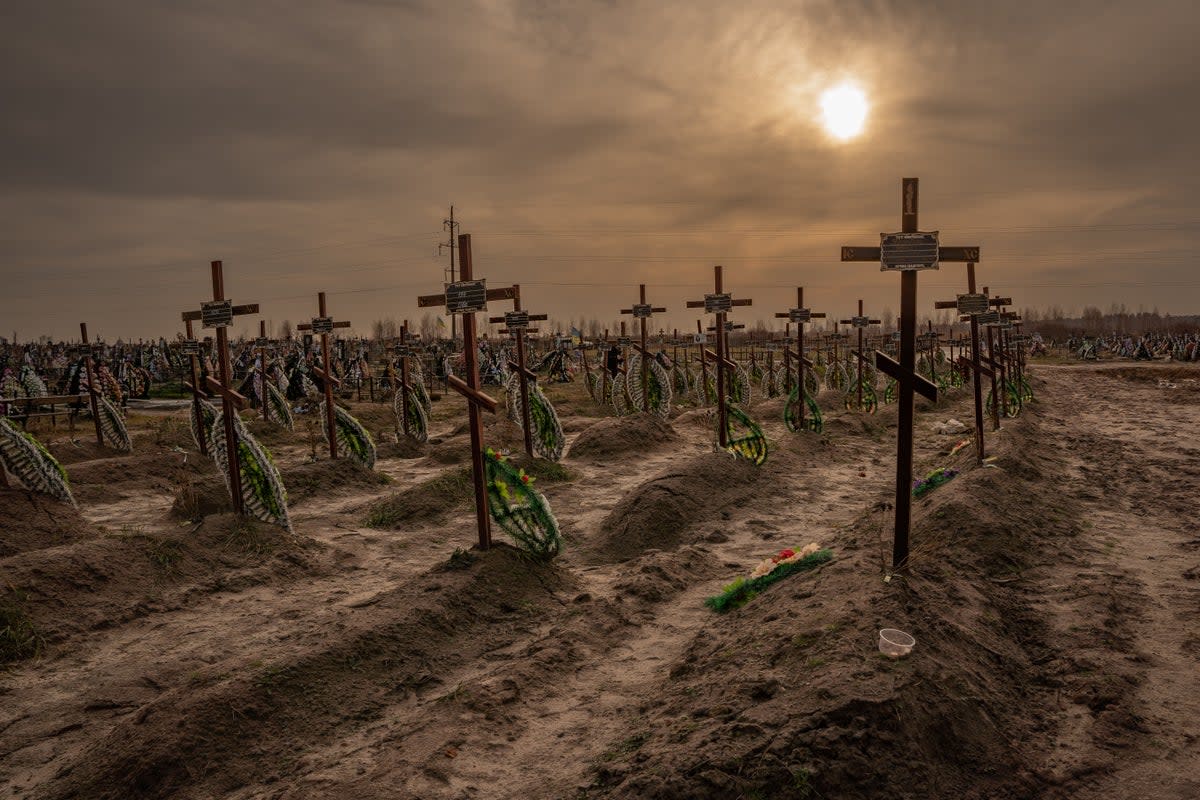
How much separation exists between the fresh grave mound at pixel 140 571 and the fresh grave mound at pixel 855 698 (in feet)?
17.5

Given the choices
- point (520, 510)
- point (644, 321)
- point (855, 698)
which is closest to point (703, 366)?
point (644, 321)

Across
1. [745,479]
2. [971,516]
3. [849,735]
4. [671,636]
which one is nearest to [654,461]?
[745,479]

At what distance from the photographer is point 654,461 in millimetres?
15781

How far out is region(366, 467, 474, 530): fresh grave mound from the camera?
36.6ft

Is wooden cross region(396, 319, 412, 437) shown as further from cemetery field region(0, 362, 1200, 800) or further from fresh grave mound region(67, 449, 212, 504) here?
cemetery field region(0, 362, 1200, 800)

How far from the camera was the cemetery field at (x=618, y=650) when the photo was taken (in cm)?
436

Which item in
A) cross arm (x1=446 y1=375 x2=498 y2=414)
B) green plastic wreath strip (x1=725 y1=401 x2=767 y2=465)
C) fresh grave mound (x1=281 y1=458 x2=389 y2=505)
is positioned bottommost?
fresh grave mound (x1=281 y1=458 x2=389 y2=505)

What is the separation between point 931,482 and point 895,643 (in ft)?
21.3

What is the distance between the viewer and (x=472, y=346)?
25.0 ft

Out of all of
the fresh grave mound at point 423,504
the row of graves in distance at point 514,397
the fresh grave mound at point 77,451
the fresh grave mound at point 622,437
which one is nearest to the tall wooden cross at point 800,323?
the row of graves in distance at point 514,397

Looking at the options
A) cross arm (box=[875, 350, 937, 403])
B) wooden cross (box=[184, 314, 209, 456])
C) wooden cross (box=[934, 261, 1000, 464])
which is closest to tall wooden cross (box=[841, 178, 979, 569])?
cross arm (box=[875, 350, 937, 403])

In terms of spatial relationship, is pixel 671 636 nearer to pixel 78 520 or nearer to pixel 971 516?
pixel 971 516

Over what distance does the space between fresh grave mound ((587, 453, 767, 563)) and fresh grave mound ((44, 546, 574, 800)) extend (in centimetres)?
226

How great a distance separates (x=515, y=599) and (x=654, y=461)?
8726 mm
